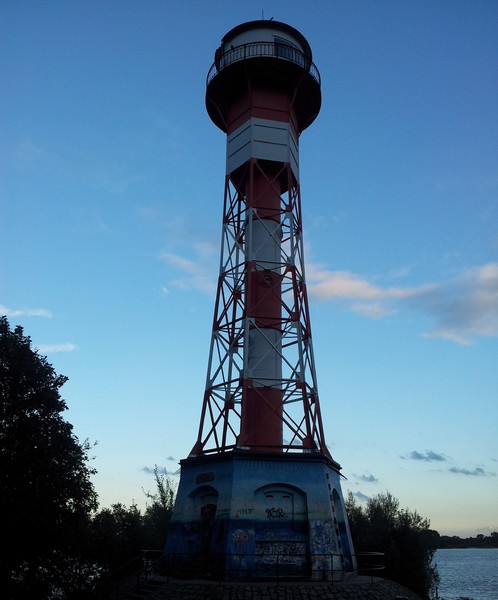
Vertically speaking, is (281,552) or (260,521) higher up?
(260,521)

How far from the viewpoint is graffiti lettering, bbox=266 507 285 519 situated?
A: 2017cm

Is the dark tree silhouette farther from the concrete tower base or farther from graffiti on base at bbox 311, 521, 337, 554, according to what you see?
graffiti on base at bbox 311, 521, 337, 554

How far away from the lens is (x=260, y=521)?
1998 centimetres

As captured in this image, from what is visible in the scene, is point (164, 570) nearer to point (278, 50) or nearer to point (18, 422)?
point (18, 422)

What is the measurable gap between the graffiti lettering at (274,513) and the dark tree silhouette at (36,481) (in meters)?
8.44

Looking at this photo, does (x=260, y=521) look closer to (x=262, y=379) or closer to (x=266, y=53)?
(x=262, y=379)

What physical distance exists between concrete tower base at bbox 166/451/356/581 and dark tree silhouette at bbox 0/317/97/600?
4.61m

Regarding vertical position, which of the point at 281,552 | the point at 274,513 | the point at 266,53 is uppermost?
the point at 266,53

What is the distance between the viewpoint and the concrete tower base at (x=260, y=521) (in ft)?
63.6

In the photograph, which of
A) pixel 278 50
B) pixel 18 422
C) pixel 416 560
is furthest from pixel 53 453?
pixel 278 50

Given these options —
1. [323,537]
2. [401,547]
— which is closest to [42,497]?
[323,537]

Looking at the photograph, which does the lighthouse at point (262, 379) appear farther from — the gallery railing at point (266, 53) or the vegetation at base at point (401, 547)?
the vegetation at base at point (401, 547)

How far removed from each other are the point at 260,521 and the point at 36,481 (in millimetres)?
9317

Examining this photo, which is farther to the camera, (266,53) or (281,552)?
(266,53)
